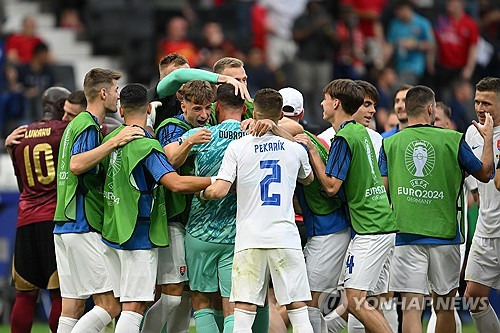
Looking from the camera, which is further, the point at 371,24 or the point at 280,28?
the point at 371,24

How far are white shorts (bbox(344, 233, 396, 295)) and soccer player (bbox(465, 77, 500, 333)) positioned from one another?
1.29 metres

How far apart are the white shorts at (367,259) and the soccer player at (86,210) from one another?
6.90ft

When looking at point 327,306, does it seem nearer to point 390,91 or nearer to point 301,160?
point 301,160

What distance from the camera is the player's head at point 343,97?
10.1 metres

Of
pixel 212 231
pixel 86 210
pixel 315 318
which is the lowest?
pixel 315 318

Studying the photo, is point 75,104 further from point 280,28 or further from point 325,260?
point 280,28

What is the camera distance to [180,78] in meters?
10.1

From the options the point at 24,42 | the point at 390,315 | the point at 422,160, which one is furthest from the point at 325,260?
the point at 24,42

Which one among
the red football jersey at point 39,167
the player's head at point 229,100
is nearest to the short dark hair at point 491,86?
the player's head at point 229,100

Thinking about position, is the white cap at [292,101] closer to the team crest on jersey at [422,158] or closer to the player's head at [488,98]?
the team crest on jersey at [422,158]

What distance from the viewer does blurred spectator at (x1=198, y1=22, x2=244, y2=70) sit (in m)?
18.6

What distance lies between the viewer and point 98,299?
997 cm

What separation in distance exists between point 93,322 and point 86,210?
101 cm

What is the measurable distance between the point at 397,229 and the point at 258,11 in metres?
11.2
